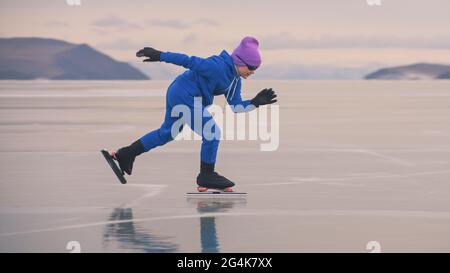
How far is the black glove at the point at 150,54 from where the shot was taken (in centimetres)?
1205

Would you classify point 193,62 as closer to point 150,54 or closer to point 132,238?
point 150,54

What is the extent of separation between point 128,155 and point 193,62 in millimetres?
1186

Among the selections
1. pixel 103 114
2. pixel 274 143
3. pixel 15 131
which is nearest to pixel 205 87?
pixel 274 143

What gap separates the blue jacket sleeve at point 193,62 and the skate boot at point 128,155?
0.99 meters

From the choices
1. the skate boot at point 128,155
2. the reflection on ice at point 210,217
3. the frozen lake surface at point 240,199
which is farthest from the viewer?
the skate boot at point 128,155

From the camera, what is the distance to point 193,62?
1206cm

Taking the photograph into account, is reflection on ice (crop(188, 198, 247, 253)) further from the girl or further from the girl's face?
the girl's face

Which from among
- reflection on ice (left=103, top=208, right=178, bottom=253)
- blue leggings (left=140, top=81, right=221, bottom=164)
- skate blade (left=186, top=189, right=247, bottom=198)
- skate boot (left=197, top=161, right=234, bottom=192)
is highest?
blue leggings (left=140, top=81, right=221, bottom=164)

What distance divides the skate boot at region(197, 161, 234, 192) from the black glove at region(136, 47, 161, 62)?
1107 mm

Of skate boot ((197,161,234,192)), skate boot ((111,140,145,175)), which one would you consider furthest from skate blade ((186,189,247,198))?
skate boot ((111,140,145,175))

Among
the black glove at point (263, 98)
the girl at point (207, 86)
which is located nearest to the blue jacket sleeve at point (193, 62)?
the girl at point (207, 86)

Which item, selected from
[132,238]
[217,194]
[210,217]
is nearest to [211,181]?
[217,194]

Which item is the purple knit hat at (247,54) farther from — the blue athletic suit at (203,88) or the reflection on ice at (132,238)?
the reflection on ice at (132,238)

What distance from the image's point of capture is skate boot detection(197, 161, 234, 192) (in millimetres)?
12328
